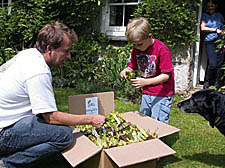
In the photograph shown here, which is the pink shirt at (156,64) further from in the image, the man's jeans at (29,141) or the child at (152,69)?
the man's jeans at (29,141)

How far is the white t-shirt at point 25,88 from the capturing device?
2.16 meters

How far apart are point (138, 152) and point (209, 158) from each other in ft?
3.48

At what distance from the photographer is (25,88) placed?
2227mm

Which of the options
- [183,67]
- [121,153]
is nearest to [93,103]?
[121,153]

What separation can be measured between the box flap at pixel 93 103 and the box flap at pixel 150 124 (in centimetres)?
25

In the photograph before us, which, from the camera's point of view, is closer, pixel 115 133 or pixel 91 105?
pixel 115 133

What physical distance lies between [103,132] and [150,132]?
1.63 feet

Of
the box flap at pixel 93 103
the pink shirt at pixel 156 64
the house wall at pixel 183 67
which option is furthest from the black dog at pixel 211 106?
the house wall at pixel 183 67

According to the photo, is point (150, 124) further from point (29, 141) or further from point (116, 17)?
point (116, 17)

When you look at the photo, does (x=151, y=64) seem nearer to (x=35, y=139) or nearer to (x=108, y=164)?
(x=108, y=164)

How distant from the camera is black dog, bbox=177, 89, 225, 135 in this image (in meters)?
2.57

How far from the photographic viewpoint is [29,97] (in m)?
2.23

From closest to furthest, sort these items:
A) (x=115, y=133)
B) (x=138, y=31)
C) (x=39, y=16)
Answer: (x=138, y=31), (x=115, y=133), (x=39, y=16)

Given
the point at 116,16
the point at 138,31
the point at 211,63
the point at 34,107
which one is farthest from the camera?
the point at 116,16
